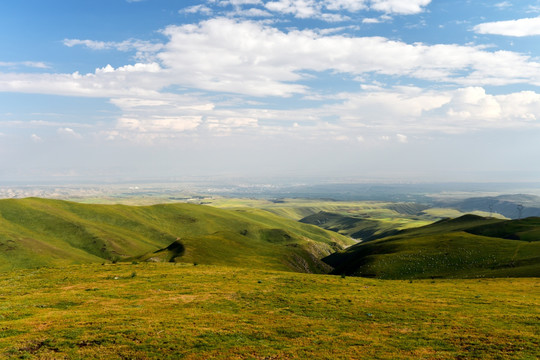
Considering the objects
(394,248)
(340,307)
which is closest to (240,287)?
(340,307)

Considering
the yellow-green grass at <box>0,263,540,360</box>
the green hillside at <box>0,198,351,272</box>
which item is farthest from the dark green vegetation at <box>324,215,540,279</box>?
the green hillside at <box>0,198,351,272</box>

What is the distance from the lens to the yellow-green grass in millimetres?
22078

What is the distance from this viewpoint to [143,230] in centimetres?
19638

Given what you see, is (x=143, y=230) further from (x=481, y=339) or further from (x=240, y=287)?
(x=481, y=339)

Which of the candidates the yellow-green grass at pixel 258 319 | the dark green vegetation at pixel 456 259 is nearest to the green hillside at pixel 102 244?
the dark green vegetation at pixel 456 259

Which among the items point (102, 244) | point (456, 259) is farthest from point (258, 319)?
point (102, 244)

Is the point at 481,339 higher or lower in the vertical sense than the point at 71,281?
higher

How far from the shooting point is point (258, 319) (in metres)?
28.9

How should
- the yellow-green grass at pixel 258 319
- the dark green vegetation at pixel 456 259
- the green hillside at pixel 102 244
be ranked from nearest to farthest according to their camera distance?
the yellow-green grass at pixel 258 319, the dark green vegetation at pixel 456 259, the green hillside at pixel 102 244

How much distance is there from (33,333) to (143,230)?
18304 centimetres

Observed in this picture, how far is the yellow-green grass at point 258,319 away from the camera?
72.4 feet

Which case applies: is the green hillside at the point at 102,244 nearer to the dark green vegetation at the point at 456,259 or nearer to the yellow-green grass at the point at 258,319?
the dark green vegetation at the point at 456,259

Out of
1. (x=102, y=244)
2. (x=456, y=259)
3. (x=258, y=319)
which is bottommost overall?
(x=102, y=244)

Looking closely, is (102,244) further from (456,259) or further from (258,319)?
(258,319)
